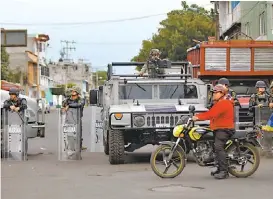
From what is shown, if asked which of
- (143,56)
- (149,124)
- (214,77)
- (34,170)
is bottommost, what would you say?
(34,170)

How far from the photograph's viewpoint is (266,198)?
8.32m

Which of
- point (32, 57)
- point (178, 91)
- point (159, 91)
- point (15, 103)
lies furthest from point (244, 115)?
point (32, 57)

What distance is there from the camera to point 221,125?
10.3 metres

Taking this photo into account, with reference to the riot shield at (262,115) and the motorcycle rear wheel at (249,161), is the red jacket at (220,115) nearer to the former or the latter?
the motorcycle rear wheel at (249,161)

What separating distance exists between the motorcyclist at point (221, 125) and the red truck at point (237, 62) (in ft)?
30.7

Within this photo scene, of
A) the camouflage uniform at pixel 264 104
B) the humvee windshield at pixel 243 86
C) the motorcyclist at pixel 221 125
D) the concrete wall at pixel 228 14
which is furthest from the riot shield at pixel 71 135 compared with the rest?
the concrete wall at pixel 228 14

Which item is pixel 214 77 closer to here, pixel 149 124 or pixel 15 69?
pixel 149 124

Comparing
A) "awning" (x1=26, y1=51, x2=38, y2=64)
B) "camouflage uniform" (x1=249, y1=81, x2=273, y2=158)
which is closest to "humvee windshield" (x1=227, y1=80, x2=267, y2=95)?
"camouflage uniform" (x1=249, y1=81, x2=273, y2=158)

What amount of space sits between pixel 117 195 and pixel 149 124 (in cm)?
379

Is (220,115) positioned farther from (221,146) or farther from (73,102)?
(73,102)

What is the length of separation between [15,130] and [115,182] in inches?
184

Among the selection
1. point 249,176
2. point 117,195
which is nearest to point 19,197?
point 117,195

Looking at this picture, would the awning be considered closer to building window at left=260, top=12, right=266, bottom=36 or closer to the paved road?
building window at left=260, top=12, right=266, bottom=36

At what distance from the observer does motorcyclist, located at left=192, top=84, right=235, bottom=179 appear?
10195 millimetres
